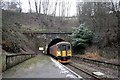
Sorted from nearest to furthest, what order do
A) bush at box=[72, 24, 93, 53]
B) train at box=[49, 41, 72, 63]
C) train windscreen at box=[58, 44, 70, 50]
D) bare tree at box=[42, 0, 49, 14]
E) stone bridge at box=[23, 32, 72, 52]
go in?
train at box=[49, 41, 72, 63] → train windscreen at box=[58, 44, 70, 50] → bush at box=[72, 24, 93, 53] → stone bridge at box=[23, 32, 72, 52] → bare tree at box=[42, 0, 49, 14]

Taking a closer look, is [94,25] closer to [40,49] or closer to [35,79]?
[40,49]

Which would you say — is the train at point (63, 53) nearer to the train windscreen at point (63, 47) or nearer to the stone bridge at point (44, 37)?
the train windscreen at point (63, 47)

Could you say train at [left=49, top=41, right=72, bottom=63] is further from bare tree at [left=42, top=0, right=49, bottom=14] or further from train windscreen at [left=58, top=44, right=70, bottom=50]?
bare tree at [left=42, top=0, right=49, bottom=14]

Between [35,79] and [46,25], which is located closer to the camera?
[35,79]

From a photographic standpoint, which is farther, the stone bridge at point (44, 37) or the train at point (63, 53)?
the stone bridge at point (44, 37)

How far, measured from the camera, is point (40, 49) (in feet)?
148

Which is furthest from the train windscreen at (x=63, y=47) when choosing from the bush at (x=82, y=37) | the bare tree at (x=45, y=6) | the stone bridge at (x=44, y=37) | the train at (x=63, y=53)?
the bare tree at (x=45, y=6)

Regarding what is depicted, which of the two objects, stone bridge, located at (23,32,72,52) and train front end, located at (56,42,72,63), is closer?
train front end, located at (56,42,72,63)

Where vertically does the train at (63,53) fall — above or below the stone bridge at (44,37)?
below

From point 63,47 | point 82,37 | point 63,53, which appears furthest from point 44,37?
point 63,53

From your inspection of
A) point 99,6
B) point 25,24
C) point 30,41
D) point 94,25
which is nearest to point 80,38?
point 94,25

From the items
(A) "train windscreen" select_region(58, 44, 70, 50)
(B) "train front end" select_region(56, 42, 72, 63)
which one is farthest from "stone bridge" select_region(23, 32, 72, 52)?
(B) "train front end" select_region(56, 42, 72, 63)

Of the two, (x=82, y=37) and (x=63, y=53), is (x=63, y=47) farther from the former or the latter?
(x=82, y=37)

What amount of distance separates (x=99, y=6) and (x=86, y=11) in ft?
33.5
